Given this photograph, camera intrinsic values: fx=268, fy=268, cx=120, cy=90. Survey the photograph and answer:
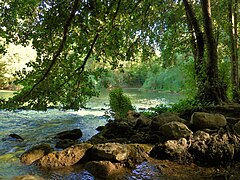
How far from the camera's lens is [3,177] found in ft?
19.0

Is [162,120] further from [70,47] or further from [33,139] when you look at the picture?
[33,139]

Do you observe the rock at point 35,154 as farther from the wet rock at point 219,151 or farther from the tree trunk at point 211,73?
the tree trunk at point 211,73

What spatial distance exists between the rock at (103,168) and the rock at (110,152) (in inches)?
6.5

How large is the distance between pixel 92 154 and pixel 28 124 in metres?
8.01

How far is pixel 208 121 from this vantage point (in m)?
7.32

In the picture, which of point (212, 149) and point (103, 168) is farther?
point (212, 149)

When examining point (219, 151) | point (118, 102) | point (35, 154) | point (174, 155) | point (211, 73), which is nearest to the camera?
point (219, 151)

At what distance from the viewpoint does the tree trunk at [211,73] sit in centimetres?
979

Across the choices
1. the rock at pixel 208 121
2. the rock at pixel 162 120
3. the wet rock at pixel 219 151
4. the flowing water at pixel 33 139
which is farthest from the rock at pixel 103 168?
the rock at pixel 208 121

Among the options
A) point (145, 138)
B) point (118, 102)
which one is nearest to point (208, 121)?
point (145, 138)

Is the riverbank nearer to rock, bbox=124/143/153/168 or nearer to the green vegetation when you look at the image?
rock, bbox=124/143/153/168

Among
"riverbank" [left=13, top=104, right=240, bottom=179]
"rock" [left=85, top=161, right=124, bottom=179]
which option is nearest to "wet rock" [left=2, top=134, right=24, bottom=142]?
"riverbank" [left=13, top=104, right=240, bottom=179]

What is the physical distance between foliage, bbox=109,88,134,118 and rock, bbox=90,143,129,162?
6.46 m

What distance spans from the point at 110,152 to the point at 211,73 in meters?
5.58
